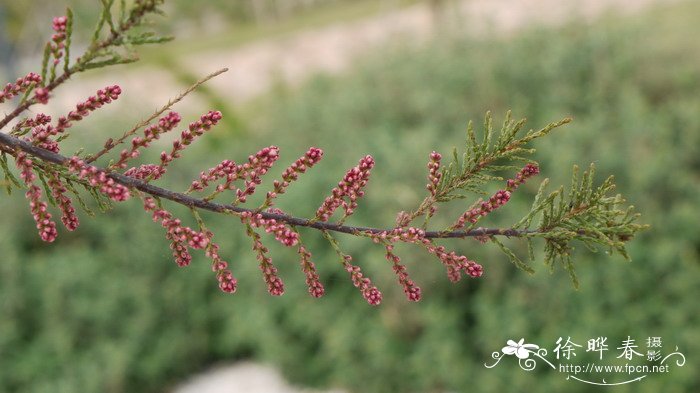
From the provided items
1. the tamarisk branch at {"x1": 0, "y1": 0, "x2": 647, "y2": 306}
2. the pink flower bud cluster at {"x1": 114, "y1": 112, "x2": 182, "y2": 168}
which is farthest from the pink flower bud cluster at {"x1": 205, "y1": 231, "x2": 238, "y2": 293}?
the pink flower bud cluster at {"x1": 114, "y1": 112, "x2": 182, "y2": 168}

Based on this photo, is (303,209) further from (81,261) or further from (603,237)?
(603,237)

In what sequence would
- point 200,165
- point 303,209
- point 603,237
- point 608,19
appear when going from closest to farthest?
point 603,237 < point 303,209 < point 608,19 < point 200,165

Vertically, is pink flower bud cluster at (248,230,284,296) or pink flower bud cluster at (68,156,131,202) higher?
pink flower bud cluster at (68,156,131,202)

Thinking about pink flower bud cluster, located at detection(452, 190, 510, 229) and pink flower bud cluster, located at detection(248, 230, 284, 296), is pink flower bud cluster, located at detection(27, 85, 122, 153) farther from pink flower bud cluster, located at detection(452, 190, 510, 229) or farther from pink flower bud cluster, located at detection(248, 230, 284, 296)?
pink flower bud cluster, located at detection(452, 190, 510, 229)

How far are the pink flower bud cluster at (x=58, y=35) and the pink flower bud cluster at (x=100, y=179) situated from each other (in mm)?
184

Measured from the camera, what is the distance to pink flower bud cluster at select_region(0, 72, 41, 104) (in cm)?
152

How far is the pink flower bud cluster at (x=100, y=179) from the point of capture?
1419 mm

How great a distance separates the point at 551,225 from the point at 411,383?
5722 millimetres

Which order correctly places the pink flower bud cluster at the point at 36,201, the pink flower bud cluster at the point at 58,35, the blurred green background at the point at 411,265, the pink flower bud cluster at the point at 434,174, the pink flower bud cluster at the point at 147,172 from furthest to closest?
the blurred green background at the point at 411,265
the pink flower bud cluster at the point at 434,174
the pink flower bud cluster at the point at 147,172
the pink flower bud cluster at the point at 36,201
the pink flower bud cluster at the point at 58,35

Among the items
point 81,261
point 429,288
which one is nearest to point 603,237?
point 429,288

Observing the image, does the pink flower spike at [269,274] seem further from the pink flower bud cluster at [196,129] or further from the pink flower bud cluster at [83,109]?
the pink flower bud cluster at [83,109]

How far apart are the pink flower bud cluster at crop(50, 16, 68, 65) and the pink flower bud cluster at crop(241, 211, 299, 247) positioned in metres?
0.43

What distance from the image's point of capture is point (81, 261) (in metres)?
8.29

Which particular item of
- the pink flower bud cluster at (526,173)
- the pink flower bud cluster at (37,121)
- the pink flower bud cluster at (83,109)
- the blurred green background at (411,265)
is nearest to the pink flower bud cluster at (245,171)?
the pink flower bud cluster at (83,109)
